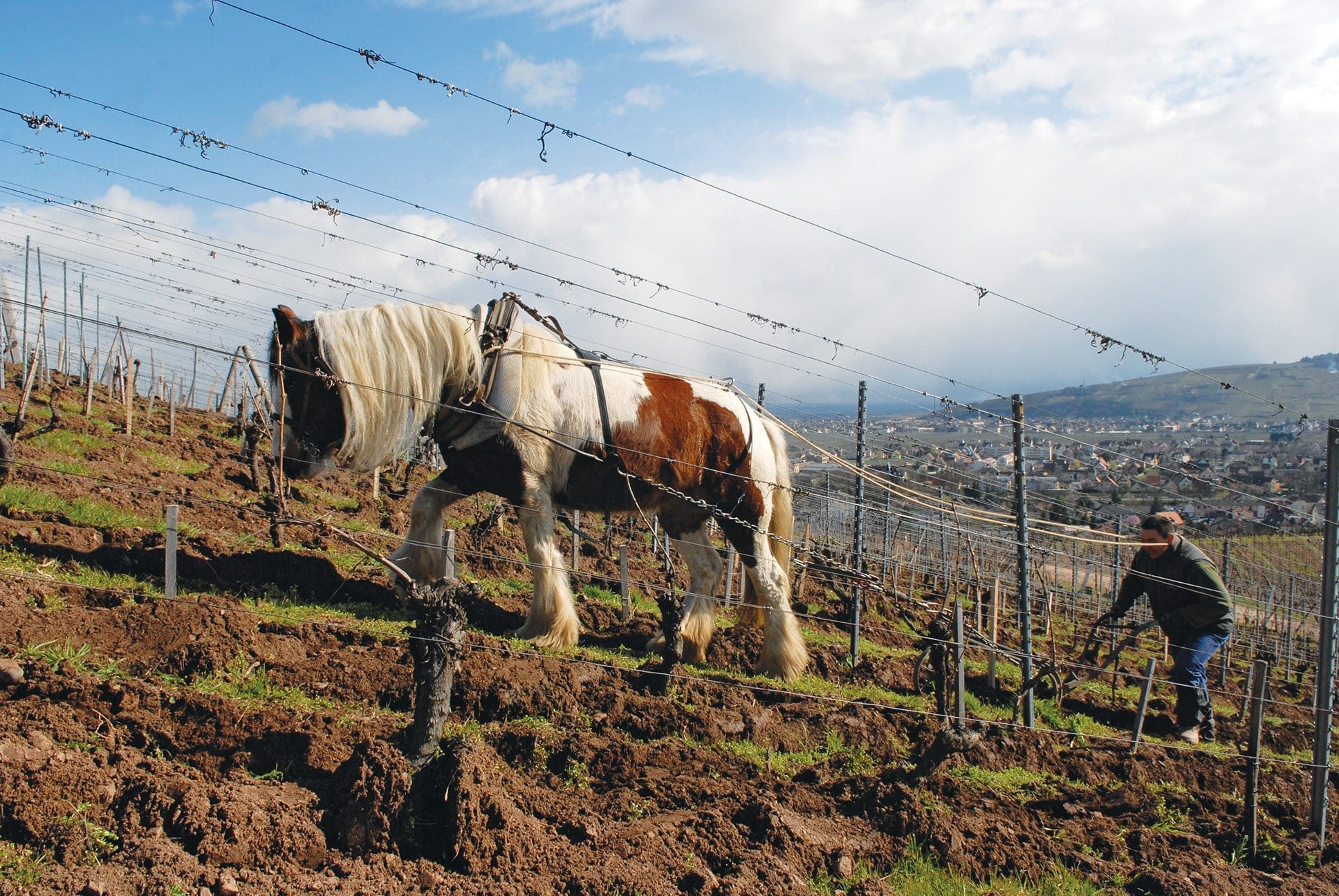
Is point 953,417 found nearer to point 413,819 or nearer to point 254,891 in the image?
point 413,819

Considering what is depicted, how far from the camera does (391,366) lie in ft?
19.3

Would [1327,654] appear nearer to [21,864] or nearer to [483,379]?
[483,379]

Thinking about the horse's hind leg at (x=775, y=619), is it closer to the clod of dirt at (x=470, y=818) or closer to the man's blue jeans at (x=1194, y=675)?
the man's blue jeans at (x=1194, y=675)

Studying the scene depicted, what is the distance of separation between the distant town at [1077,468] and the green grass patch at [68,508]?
5.93 m

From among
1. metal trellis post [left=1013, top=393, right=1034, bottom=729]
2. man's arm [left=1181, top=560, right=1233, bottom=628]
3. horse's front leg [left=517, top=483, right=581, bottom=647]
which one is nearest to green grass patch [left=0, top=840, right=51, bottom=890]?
horse's front leg [left=517, top=483, right=581, bottom=647]

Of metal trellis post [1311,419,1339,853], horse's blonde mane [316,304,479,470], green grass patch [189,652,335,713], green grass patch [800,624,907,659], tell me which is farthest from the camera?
green grass patch [800,624,907,659]

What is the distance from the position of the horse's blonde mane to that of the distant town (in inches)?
128

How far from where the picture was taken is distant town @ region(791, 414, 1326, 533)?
7793 millimetres

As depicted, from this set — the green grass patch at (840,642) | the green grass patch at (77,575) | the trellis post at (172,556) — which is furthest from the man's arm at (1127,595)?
the green grass patch at (77,575)

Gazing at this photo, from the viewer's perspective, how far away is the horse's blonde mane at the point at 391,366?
18.7 ft

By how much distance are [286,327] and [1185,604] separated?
7573 mm

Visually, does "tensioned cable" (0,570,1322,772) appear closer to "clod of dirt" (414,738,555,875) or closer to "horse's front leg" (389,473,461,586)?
"horse's front leg" (389,473,461,586)

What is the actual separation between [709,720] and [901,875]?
1.66m

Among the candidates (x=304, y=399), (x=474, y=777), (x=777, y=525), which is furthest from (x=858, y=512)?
(x=474, y=777)
